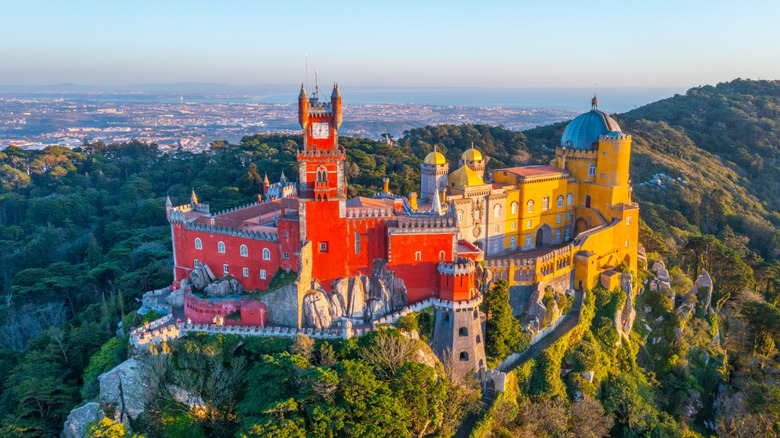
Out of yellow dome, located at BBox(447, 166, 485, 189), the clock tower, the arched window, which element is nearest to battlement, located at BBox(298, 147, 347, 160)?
the clock tower

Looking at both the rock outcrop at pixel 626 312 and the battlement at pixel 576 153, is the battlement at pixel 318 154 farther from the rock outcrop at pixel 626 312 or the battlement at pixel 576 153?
the rock outcrop at pixel 626 312

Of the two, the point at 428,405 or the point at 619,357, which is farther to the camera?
the point at 619,357

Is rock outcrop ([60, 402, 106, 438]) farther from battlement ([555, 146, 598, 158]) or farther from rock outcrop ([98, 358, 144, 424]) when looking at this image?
battlement ([555, 146, 598, 158])

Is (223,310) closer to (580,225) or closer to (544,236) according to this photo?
(544,236)

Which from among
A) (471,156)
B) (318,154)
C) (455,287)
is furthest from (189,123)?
(455,287)

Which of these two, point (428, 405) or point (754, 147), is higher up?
point (754, 147)

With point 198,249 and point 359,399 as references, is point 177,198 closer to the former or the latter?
point 198,249

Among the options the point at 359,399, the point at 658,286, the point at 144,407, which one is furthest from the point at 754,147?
the point at 144,407
